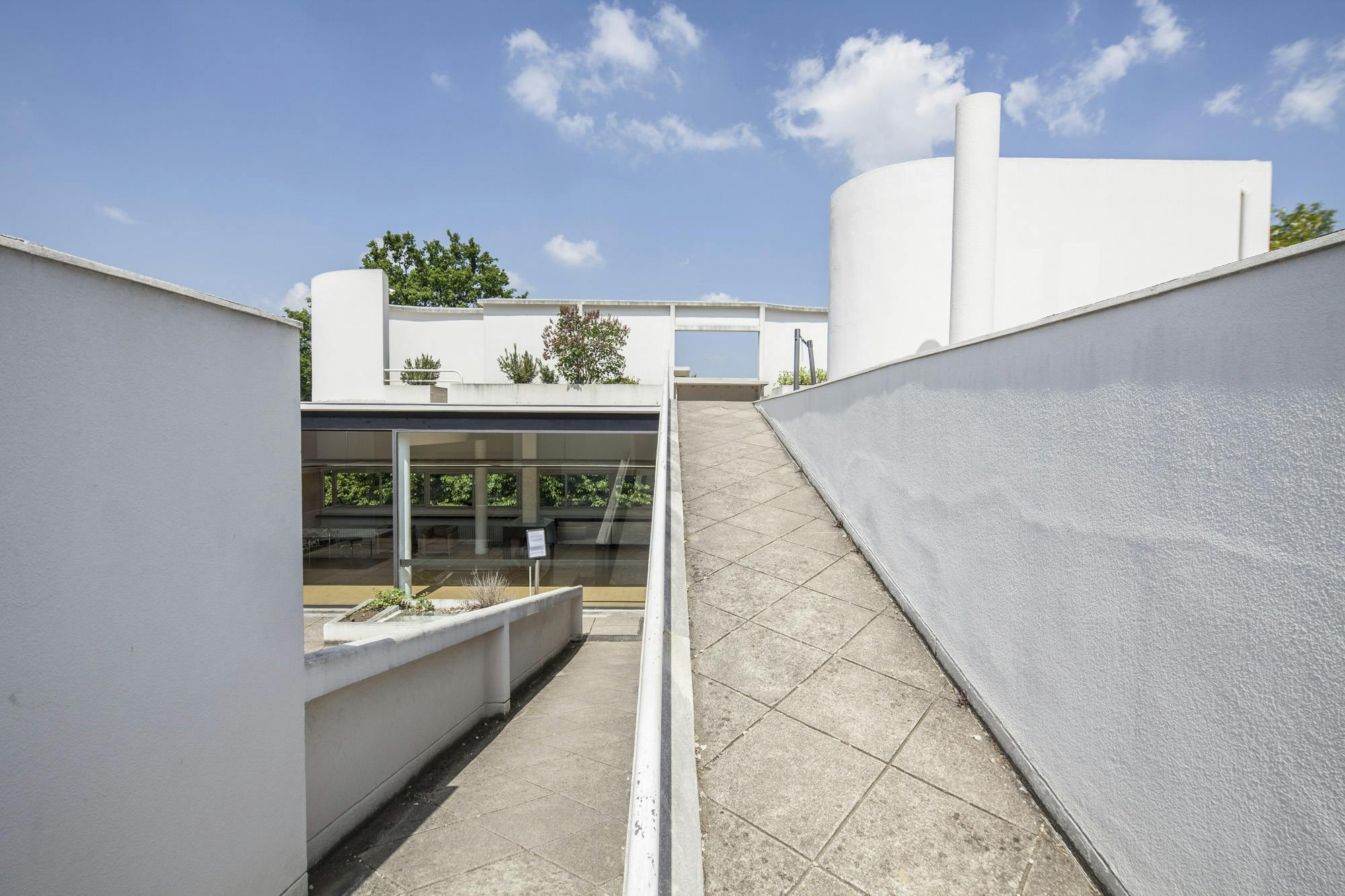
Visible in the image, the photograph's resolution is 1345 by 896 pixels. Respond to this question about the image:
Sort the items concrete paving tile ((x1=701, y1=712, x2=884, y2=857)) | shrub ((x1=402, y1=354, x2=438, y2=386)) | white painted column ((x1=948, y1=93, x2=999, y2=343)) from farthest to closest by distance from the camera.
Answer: shrub ((x1=402, y1=354, x2=438, y2=386)) → white painted column ((x1=948, y1=93, x2=999, y2=343)) → concrete paving tile ((x1=701, y1=712, x2=884, y2=857))

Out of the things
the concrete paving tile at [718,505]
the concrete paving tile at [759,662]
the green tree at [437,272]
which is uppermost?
the green tree at [437,272]

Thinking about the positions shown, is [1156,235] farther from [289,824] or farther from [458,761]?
[289,824]

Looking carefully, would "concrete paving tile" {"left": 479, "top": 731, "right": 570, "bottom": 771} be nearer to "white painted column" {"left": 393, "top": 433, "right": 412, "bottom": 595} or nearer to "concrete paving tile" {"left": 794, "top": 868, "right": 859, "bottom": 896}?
"concrete paving tile" {"left": 794, "top": 868, "right": 859, "bottom": 896}

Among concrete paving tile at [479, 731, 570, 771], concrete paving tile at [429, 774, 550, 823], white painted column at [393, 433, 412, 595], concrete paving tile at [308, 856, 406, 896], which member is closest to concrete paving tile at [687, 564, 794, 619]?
concrete paving tile at [429, 774, 550, 823]

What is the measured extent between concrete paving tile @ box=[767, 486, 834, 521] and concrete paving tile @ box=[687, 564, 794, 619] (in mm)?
1424

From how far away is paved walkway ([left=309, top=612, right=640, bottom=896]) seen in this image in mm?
3361

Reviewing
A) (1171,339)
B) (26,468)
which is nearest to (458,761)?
(26,468)

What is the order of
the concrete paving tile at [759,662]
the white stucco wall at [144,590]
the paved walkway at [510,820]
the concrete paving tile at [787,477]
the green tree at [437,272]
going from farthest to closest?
the green tree at [437,272] < the concrete paving tile at [787,477] < the paved walkway at [510,820] < the concrete paving tile at [759,662] < the white stucco wall at [144,590]

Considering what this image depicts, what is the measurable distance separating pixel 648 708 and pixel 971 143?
6.98m

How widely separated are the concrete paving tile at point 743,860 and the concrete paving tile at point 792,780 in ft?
0.18

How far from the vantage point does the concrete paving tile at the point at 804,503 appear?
5.71 m

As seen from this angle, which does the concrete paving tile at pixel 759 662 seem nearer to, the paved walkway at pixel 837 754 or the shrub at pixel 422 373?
the paved walkway at pixel 837 754

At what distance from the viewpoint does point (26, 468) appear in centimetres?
198

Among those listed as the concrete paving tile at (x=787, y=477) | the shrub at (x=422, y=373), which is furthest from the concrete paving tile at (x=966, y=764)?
the shrub at (x=422, y=373)
